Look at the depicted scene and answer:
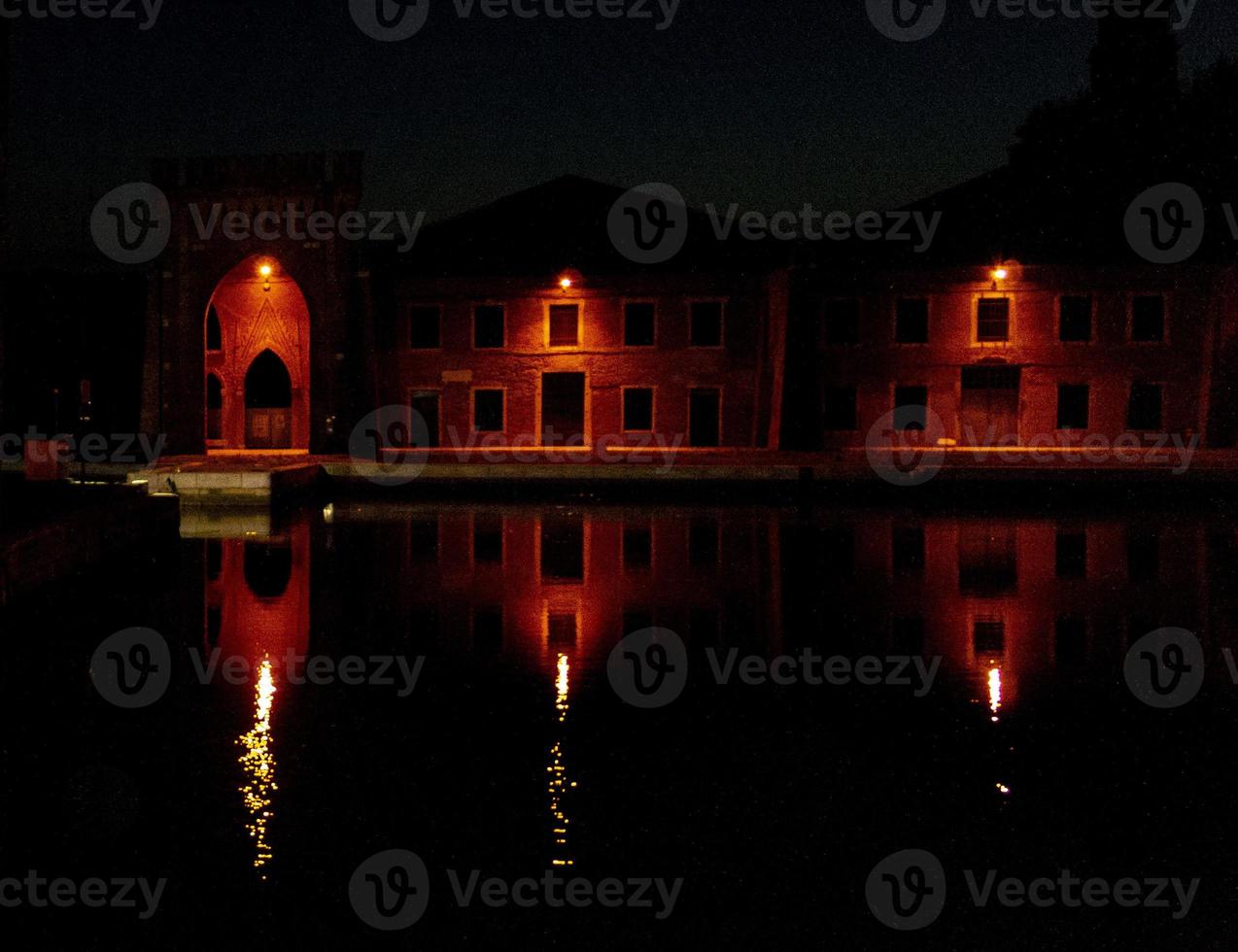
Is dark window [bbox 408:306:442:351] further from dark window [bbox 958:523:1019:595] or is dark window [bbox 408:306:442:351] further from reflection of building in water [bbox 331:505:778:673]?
dark window [bbox 958:523:1019:595]

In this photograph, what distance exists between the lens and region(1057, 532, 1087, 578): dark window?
54.1ft

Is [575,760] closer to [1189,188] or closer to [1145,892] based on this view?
[1145,892]

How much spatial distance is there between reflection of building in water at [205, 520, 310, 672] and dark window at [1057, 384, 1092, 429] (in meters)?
23.5

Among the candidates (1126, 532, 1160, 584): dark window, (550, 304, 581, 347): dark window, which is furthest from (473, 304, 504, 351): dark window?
(1126, 532, 1160, 584): dark window

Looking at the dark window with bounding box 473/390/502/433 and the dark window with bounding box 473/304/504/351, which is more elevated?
the dark window with bounding box 473/304/504/351

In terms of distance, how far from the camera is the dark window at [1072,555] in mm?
16484

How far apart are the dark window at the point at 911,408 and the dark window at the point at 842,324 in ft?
6.33

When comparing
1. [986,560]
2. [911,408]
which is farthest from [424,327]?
[986,560]

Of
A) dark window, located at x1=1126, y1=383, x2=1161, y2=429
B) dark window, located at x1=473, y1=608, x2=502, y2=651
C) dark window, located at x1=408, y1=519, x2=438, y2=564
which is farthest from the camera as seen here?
dark window, located at x1=1126, y1=383, x2=1161, y2=429

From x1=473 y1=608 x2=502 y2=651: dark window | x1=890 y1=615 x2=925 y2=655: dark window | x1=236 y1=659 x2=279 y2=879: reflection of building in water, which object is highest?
x1=890 y1=615 x2=925 y2=655: dark window

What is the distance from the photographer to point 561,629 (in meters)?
12.5

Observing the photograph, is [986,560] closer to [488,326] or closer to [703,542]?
[703,542]

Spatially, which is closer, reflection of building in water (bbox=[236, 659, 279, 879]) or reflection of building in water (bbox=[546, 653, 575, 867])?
reflection of building in water (bbox=[546, 653, 575, 867])

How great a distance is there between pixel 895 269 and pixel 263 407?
18733 millimetres
